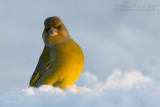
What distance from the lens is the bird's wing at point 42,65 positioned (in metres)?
5.58

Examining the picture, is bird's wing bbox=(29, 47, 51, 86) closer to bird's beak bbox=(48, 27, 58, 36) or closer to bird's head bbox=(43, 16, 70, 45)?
bird's head bbox=(43, 16, 70, 45)

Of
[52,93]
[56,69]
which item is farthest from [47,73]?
[52,93]

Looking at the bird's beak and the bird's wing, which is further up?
the bird's beak

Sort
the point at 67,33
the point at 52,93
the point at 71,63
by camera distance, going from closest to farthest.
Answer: the point at 52,93 → the point at 71,63 → the point at 67,33

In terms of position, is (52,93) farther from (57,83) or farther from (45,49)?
(45,49)

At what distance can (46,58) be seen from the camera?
561 cm

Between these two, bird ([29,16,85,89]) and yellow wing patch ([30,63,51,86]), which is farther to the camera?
yellow wing patch ([30,63,51,86])

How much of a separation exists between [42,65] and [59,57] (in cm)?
51

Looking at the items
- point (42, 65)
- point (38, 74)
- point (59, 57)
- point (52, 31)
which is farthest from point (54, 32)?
point (38, 74)

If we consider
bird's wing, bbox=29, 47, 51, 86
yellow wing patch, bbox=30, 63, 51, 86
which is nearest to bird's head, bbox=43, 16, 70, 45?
bird's wing, bbox=29, 47, 51, 86

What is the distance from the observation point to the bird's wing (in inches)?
220

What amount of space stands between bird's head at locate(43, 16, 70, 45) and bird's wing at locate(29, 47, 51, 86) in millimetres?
233

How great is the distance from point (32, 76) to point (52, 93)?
2659 mm


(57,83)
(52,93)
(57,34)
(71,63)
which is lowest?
(52,93)
